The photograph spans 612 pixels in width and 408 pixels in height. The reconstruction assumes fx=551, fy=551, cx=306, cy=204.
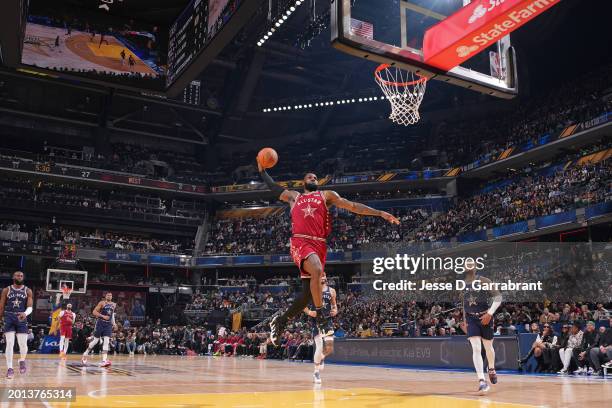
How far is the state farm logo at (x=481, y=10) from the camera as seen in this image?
29.1 feet

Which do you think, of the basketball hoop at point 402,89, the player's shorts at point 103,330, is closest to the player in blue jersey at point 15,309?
the player's shorts at point 103,330

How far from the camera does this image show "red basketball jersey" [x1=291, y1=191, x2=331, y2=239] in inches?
284

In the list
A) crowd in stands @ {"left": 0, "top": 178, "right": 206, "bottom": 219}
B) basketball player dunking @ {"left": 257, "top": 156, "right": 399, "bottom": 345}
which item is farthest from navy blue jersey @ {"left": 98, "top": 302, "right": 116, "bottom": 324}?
crowd in stands @ {"left": 0, "top": 178, "right": 206, "bottom": 219}

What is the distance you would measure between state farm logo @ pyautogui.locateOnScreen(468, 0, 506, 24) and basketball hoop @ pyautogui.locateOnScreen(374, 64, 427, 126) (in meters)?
6.67

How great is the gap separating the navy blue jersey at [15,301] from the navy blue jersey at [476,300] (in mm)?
9317

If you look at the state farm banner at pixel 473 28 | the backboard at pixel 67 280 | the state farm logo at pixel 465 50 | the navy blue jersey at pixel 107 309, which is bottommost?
the navy blue jersey at pixel 107 309

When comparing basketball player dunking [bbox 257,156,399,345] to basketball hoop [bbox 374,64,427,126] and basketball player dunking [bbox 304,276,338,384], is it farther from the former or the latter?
basketball hoop [bbox 374,64,427,126]

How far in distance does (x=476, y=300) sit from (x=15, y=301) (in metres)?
9.60

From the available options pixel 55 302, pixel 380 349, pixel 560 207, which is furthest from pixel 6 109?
pixel 560 207

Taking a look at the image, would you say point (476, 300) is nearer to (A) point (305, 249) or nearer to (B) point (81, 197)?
(A) point (305, 249)

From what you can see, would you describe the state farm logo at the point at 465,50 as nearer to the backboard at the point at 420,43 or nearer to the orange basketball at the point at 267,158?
the backboard at the point at 420,43

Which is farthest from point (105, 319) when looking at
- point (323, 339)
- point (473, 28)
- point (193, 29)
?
point (473, 28)

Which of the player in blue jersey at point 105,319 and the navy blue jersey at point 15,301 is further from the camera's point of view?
the player in blue jersey at point 105,319

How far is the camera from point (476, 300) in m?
10.0
